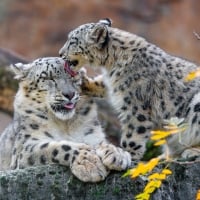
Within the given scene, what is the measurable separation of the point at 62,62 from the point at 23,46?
12254mm

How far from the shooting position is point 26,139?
7.50 metres

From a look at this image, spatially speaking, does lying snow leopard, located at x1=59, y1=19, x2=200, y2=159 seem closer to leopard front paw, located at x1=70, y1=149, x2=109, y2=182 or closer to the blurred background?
leopard front paw, located at x1=70, y1=149, x2=109, y2=182

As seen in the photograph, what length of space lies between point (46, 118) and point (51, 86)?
0.29 metres

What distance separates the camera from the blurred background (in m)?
20.0

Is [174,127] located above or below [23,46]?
below

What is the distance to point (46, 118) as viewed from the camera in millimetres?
7809

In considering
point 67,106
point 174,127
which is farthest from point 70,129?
point 174,127

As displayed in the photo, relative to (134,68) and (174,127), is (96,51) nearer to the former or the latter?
(134,68)

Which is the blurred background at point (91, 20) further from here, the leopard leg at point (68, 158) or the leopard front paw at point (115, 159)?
the leopard front paw at point (115, 159)

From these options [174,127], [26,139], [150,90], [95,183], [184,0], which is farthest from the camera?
[184,0]

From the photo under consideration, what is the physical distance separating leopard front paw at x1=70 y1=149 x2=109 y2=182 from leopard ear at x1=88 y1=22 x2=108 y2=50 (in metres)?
2.62

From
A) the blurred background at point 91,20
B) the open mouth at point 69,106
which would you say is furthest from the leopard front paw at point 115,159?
the blurred background at point 91,20

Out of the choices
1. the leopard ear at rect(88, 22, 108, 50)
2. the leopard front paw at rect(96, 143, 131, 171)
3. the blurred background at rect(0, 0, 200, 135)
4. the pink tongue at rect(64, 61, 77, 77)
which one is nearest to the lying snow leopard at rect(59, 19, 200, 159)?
the leopard ear at rect(88, 22, 108, 50)

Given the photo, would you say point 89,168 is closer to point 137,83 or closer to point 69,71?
point 69,71
